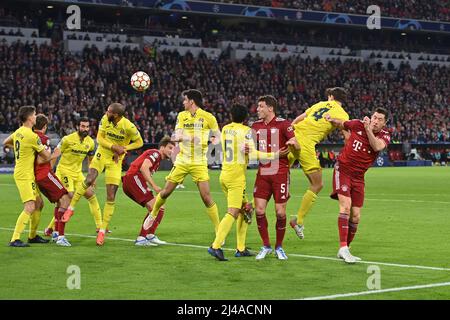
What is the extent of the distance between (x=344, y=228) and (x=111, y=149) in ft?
15.0

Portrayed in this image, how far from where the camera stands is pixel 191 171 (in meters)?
13.7

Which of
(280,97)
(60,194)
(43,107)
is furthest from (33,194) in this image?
(280,97)

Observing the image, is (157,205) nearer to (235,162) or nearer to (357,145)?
(235,162)

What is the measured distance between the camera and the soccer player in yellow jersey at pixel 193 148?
1359 cm

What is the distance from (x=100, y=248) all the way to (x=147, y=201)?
5.25ft

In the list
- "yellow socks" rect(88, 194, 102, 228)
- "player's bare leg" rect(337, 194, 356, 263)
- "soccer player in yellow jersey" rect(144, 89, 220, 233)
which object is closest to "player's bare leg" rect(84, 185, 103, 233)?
"yellow socks" rect(88, 194, 102, 228)

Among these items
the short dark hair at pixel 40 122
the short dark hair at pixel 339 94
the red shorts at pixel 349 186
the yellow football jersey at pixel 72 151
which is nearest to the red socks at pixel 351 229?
the red shorts at pixel 349 186

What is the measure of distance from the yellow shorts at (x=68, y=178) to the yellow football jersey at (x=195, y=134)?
9.34 ft

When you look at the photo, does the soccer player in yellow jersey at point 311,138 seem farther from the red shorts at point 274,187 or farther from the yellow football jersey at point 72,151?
the yellow football jersey at point 72,151

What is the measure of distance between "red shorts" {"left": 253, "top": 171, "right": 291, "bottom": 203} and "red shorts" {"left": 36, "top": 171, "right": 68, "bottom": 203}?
3.88 metres

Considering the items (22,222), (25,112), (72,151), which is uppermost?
(25,112)

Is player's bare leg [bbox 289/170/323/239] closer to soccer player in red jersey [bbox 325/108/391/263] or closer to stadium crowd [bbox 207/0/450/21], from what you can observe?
soccer player in red jersey [bbox 325/108/391/263]

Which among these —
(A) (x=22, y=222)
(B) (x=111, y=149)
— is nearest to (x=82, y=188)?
(B) (x=111, y=149)

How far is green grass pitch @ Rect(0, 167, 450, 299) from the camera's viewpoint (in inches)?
375
